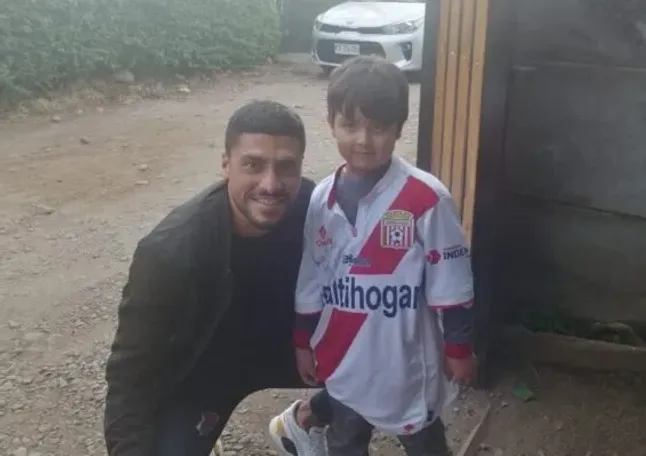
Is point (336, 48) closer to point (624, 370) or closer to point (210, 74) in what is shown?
point (210, 74)

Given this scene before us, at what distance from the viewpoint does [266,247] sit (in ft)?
7.82

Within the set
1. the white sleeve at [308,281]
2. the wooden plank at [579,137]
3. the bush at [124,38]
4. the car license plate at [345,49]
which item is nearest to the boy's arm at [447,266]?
the white sleeve at [308,281]

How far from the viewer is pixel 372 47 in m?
11.5

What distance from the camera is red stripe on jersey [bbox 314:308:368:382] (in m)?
2.24

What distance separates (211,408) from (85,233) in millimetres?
3199

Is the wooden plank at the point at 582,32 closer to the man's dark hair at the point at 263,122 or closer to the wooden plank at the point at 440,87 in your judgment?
the wooden plank at the point at 440,87

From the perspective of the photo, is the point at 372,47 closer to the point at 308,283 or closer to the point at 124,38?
the point at 124,38

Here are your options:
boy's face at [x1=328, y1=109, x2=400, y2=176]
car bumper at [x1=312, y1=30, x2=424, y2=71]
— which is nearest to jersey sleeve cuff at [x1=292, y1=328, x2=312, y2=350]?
boy's face at [x1=328, y1=109, x2=400, y2=176]

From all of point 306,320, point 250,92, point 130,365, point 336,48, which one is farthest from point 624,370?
point 336,48

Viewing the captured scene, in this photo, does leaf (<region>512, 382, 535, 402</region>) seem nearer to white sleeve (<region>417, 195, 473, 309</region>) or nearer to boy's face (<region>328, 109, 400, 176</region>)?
white sleeve (<region>417, 195, 473, 309</region>)

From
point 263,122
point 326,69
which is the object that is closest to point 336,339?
point 263,122

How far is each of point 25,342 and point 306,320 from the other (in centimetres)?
205

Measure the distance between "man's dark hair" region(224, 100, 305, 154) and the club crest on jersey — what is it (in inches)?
13.2

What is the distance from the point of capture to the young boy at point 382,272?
214cm
